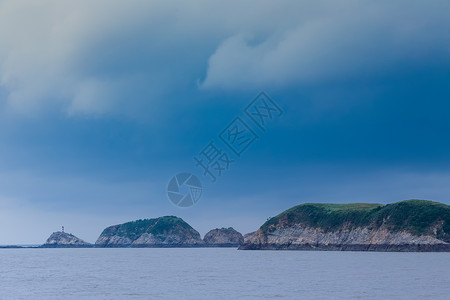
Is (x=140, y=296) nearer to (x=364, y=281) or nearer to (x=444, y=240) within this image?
(x=364, y=281)

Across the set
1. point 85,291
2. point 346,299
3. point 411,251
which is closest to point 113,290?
point 85,291

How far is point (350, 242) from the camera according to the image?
19550 cm

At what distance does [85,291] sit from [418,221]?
147755mm

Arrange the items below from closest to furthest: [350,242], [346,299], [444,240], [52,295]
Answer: [346,299] → [52,295] → [444,240] → [350,242]

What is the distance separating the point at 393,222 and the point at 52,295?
508 ft

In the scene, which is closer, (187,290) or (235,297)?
(235,297)

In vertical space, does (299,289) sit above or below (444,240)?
below

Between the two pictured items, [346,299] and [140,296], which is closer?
[346,299]

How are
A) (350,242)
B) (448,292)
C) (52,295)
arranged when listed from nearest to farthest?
(448,292), (52,295), (350,242)

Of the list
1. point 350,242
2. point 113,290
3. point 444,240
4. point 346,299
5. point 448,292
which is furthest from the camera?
point 350,242

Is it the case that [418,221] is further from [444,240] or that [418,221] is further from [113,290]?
[113,290]

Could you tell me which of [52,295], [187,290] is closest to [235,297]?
[187,290]

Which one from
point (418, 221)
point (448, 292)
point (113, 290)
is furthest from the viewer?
point (418, 221)

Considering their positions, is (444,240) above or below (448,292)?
above
